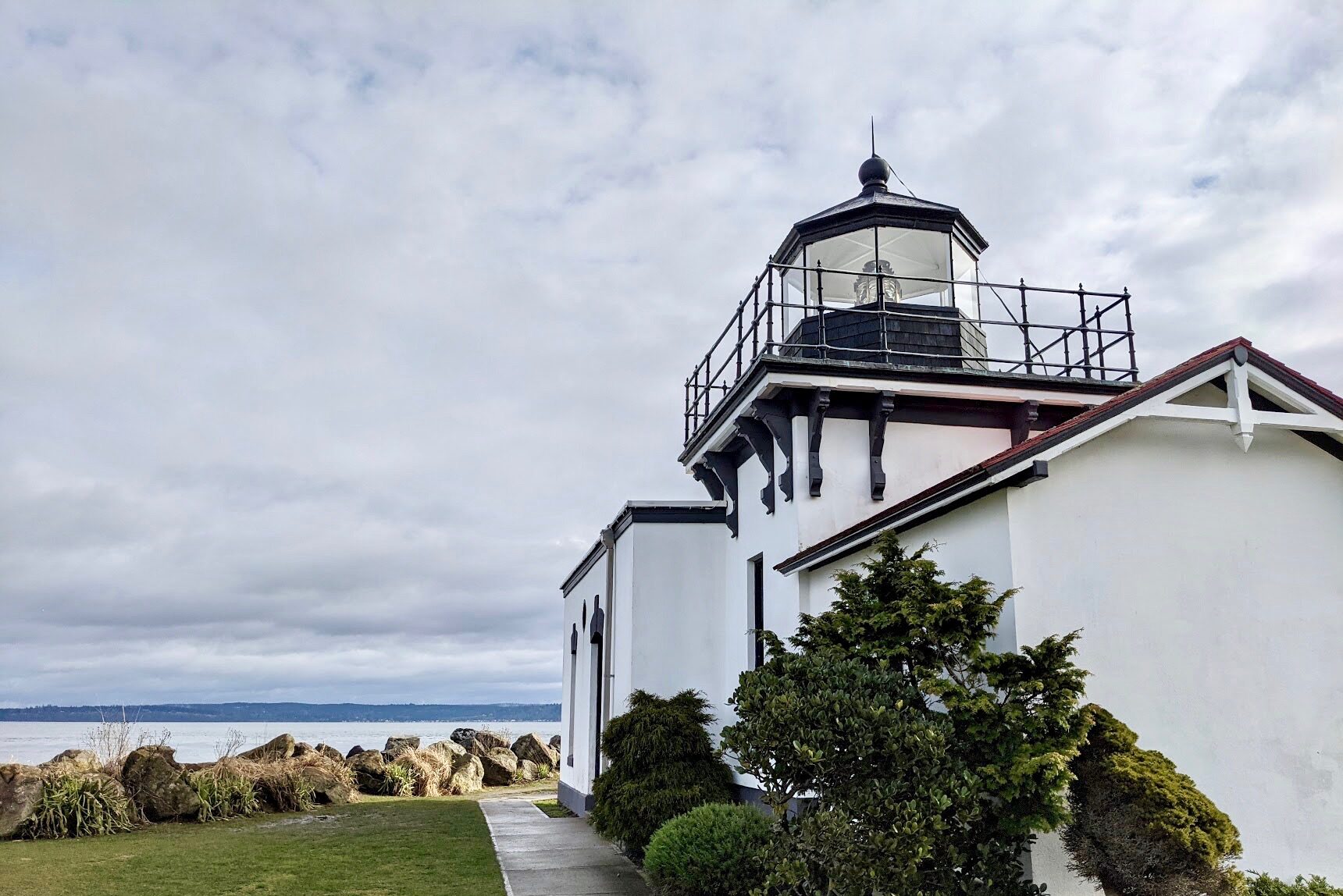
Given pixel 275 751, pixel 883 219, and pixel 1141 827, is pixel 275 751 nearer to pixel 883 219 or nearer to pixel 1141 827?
pixel 883 219

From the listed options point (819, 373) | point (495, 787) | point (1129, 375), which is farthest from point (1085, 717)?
point (495, 787)

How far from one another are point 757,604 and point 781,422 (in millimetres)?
2874

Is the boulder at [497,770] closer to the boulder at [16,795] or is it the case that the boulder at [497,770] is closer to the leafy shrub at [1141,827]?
the boulder at [16,795]

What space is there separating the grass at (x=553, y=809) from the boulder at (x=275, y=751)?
18.4 feet

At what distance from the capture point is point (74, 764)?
16.3 m

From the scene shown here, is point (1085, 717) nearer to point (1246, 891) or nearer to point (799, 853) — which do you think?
point (1246, 891)

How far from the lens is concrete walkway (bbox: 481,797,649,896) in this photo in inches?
415

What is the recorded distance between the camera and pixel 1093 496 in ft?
26.3

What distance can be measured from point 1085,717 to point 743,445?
23.8ft

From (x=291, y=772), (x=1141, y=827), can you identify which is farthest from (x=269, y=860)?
(x=1141, y=827)

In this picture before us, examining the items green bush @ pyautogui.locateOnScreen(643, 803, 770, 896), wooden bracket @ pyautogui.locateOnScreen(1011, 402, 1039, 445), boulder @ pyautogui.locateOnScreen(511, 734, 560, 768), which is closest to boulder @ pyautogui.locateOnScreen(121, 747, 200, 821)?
green bush @ pyautogui.locateOnScreen(643, 803, 770, 896)

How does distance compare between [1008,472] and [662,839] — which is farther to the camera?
[662,839]

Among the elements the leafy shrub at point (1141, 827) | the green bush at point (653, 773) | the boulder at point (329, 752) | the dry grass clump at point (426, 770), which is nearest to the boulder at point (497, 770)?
the dry grass clump at point (426, 770)

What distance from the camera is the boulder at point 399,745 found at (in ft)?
84.6
